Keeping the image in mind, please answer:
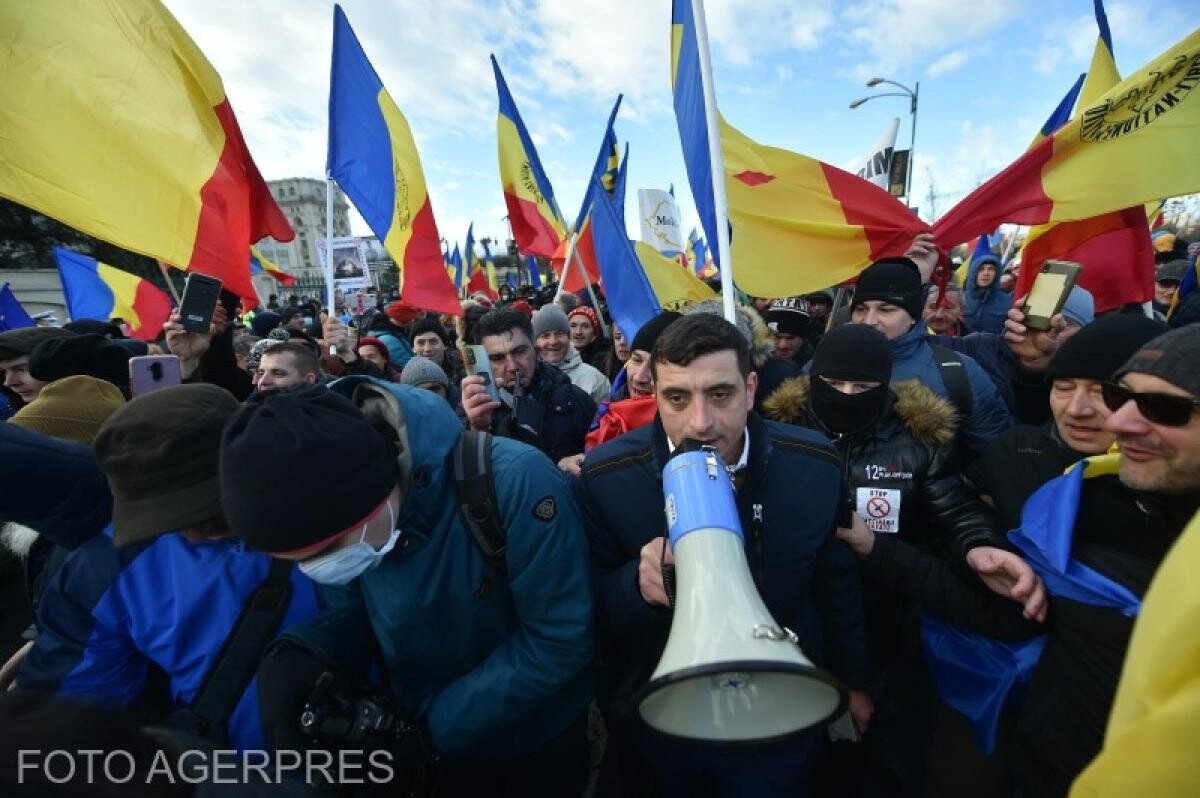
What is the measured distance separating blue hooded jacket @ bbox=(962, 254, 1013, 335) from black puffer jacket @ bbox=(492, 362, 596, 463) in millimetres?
4981

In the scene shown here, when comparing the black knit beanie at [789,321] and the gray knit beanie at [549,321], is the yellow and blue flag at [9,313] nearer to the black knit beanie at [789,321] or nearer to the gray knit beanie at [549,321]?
the gray knit beanie at [549,321]

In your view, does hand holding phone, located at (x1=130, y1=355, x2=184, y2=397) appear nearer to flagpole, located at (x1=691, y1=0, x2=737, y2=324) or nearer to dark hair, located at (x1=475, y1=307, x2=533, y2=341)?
dark hair, located at (x1=475, y1=307, x2=533, y2=341)

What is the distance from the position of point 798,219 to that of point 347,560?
11.4ft

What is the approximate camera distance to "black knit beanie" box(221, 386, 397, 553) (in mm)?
1133

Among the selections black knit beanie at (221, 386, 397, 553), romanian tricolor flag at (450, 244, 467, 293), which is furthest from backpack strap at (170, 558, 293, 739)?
romanian tricolor flag at (450, 244, 467, 293)

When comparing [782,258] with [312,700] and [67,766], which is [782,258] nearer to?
[312,700]

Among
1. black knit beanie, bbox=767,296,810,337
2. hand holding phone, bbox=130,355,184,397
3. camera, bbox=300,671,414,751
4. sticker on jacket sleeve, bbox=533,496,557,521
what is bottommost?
camera, bbox=300,671,414,751

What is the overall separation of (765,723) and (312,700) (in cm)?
110

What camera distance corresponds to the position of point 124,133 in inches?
95.0

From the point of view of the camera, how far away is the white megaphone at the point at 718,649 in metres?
0.84

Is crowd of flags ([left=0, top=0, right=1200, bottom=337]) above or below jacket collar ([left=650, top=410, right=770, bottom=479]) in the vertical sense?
above

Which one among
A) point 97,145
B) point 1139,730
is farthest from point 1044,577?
point 97,145

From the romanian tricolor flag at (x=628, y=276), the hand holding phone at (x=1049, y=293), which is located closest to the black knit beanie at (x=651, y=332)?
the romanian tricolor flag at (x=628, y=276)

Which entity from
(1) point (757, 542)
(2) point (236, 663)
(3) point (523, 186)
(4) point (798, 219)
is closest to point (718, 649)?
(1) point (757, 542)
